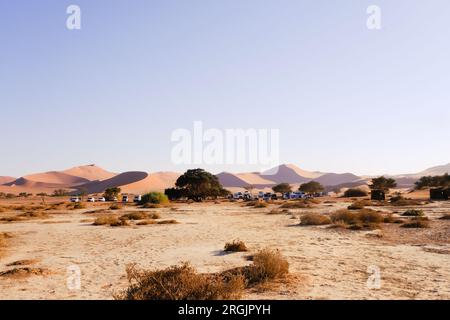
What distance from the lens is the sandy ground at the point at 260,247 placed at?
8.30 m

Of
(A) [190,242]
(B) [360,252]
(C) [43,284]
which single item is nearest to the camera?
(C) [43,284]

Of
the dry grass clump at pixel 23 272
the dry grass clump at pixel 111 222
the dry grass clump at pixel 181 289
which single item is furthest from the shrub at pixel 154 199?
the dry grass clump at pixel 181 289

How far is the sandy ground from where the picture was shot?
8305 millimetres

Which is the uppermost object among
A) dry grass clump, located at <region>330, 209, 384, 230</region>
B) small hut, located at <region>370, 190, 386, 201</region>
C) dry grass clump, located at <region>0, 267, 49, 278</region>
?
small hut, located at <region>370, 190, 386, 201</region>

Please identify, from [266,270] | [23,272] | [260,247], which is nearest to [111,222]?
[260,247]

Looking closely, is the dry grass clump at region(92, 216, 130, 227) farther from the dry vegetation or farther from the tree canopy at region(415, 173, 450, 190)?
the tree canopy at region(415, 173, 450, 190)

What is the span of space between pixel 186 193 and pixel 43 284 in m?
59.2

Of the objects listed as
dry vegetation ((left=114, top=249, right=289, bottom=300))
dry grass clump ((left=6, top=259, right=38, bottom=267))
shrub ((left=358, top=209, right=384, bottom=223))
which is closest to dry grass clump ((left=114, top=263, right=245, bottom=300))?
dry vegetation ((left=114, top=249, right=289, bottom=300))

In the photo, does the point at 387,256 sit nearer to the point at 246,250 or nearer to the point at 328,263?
the point at 328,263

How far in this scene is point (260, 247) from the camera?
1445cm

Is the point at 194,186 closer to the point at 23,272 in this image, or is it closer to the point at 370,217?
the point at 370,217

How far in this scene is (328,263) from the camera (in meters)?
11.3

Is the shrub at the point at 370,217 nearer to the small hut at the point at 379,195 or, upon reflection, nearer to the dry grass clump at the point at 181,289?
the dry grass clump at the point at 181,289
